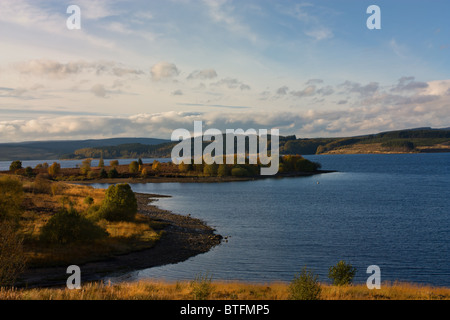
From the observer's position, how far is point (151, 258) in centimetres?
3978

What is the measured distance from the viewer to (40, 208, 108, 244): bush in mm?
39281

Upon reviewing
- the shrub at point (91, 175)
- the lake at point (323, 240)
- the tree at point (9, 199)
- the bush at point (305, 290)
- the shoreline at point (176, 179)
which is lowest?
the lake at point (323, 240)

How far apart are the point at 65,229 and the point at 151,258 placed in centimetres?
1018

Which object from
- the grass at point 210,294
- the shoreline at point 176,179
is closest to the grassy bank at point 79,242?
the grass at point 210,294

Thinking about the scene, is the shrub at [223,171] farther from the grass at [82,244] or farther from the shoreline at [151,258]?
the grass at [82,244]

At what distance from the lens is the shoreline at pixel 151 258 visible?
101ft

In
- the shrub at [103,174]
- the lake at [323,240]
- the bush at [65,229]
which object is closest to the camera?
the lake at [323,240]

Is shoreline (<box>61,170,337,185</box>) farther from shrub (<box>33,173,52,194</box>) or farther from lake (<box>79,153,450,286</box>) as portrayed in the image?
lake (<box>79,153,450,286</box>)

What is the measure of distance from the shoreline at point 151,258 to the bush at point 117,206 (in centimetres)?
674

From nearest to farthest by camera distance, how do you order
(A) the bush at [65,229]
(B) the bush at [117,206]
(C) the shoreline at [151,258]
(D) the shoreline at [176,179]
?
(C) the shoreline at [151,258] → (A) the bush at [65,229] → (B) the bush at [117,206] → (D) the shoreline at [176,179]

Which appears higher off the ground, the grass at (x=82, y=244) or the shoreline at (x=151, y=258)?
the grass at (x=82, y=244)

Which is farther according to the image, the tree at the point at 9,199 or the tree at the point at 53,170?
the tree at the point at 53,170

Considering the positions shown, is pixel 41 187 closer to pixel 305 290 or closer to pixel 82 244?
pixel 82 244

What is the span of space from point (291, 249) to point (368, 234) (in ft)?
48.4
